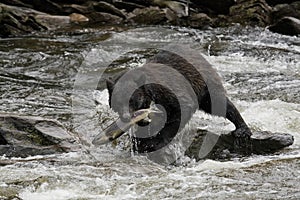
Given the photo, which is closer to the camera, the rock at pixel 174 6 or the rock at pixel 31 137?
the rock at pixel 31 137

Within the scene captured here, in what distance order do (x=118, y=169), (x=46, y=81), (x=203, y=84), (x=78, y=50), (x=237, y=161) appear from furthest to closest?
1. (x=78, y=50)
2. (x=46, y=81)
3. (x=203, y=84)
4. (x=237, y=161)
5. (x=118, y=169)

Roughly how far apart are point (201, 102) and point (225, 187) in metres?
1.49

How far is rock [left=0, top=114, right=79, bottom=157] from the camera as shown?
17.8 ft

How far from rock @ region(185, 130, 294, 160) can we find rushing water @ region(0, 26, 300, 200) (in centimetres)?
11

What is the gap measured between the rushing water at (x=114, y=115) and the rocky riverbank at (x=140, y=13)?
158cm

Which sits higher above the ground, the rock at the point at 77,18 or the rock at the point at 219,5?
the rock at the point at 219,5

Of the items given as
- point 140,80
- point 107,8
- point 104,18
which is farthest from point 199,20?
point 140,80

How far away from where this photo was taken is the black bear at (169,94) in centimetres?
504

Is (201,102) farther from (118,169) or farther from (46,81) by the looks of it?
(46,81)

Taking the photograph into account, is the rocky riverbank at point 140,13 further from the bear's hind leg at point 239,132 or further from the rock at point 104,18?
the bear's hind leg at point 239,132

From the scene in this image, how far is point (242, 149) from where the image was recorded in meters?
5.75

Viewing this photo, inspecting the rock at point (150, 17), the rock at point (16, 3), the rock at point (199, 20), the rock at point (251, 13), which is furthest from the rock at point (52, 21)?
the rock at point (251, 13)

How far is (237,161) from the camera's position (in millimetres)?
5344

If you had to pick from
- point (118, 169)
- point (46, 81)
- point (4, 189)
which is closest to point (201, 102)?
point (118, 169)
